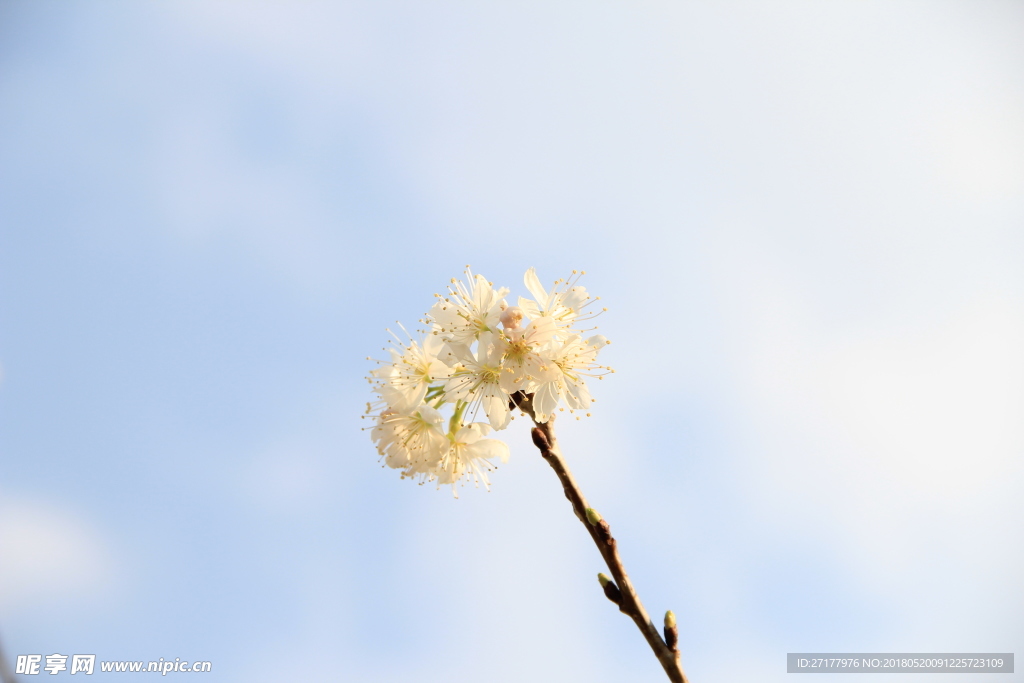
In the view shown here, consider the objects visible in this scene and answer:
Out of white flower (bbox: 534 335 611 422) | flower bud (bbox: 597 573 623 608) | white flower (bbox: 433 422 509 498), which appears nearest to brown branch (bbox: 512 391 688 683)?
flower bud (bbox: 597 573 623 608)

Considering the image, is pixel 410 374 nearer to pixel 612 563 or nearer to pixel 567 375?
pixel 567 375

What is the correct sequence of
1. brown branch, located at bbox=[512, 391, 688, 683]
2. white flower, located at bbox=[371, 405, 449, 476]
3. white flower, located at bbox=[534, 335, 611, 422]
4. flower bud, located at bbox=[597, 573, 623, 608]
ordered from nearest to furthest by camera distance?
brown branch, located at bbox=[512, 391, 688, 683] < flower bud, located at bbox=[597, 573, 623, 608] < white flower, located at bbox=[534, 335, 611, 422] < white flower, located at bbox=[371, 405, 449, 476]

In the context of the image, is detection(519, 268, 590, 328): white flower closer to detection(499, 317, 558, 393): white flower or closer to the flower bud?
detection(499, 317, 558, 393): white flower

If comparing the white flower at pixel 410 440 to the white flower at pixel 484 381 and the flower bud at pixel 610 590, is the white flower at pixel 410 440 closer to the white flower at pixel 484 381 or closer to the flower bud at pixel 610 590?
the white flower at pixel 484 381

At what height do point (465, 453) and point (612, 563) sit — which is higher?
point (465, 453)

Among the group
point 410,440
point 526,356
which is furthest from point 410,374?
point 526,356
